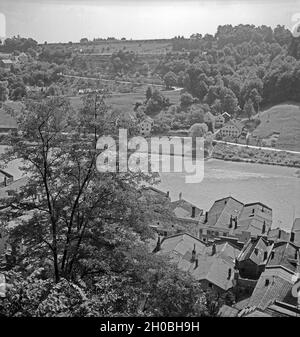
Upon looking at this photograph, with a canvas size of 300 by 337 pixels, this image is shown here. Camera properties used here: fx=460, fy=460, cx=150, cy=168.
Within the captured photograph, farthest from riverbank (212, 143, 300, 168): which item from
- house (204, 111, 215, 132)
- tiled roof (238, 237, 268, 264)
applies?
tiled roof (238, 237, 268, 264)

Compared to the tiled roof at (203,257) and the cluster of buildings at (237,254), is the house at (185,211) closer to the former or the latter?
the cluster of buildings at (237,254)

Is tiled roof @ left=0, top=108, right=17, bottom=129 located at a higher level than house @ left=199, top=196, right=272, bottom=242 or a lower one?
higher

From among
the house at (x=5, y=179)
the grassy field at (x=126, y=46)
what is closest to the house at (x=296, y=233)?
the house at (x=5, y=179)

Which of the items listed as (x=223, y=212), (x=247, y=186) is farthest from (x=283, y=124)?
(x=223, y=212)

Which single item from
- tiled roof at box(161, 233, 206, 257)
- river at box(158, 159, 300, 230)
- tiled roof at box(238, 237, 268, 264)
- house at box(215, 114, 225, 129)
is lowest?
river at box(158, 159, 300, 230)

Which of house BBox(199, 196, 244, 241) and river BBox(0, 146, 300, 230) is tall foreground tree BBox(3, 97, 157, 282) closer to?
house BBox(199, 196, 244, 241)

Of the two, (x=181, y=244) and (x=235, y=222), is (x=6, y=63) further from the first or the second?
(x=181, y=244)

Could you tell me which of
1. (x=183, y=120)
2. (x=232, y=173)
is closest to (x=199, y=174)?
(x=232, y=173)
